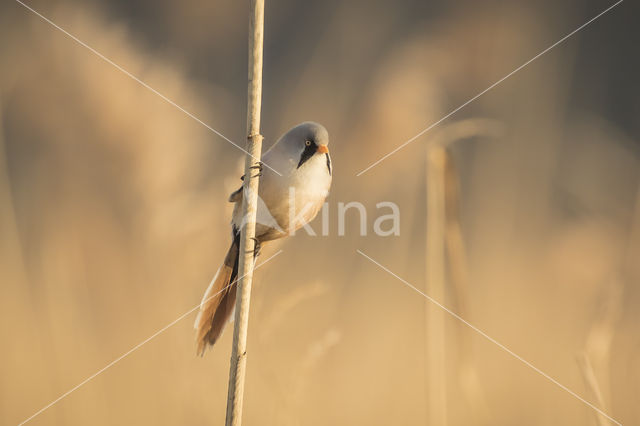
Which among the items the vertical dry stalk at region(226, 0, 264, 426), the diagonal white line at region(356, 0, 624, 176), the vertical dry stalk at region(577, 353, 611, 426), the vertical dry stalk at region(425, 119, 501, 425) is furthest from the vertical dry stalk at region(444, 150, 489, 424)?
the diagonal white line at region(356, 0, 624, 176)

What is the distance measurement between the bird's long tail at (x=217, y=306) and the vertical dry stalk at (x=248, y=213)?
1.13 ft

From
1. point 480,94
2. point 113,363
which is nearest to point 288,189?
point 113,363

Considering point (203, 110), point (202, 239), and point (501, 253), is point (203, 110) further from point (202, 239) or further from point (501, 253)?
point (501, 253)

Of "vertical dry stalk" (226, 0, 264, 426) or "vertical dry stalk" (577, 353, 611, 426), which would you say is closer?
"vertical dry stalk" (226, 0, 264, 426)

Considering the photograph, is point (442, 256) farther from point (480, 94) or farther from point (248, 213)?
point (480, 94)

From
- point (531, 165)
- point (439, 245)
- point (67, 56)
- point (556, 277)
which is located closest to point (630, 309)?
point (556, 277)

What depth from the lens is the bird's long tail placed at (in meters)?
1.45

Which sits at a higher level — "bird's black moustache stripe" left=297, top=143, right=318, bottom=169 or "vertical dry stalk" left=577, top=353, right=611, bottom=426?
"bird's black moustache stripe" left=297, top=143, right=318, bottom=169

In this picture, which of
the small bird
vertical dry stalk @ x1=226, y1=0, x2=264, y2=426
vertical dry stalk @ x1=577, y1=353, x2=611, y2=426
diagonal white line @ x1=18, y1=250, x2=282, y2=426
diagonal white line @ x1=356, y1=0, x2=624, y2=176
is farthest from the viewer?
diagonal white line @ x1=356, y1=0, x2=624, y2=176

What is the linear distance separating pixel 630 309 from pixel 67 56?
2.87 metres

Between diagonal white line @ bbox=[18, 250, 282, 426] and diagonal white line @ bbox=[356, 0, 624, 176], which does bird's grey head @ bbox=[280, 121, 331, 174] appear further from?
diagonal white line @ bbox=[356, 0, 624, 176]

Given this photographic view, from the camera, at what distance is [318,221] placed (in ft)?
7.30

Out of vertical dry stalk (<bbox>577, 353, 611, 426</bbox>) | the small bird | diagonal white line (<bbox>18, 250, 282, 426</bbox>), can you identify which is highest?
the small bird

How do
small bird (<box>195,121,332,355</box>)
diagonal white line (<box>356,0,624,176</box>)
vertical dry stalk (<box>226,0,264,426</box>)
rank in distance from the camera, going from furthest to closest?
diagonal white line (<box>356,0,624,176</box>)
small bird (<box>195,121,332,355</box>)
vertical dry stalk (<box>226,0,264,426</box>)
